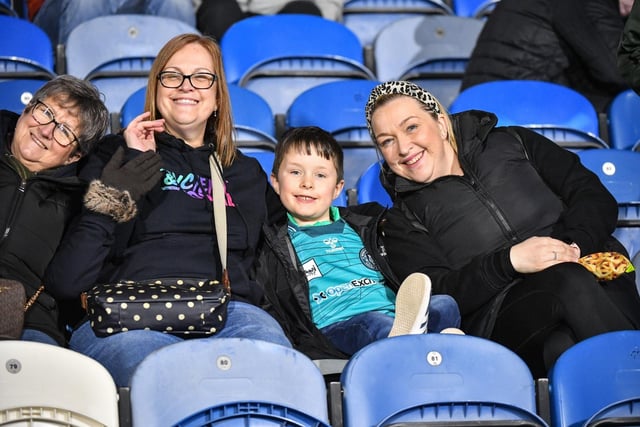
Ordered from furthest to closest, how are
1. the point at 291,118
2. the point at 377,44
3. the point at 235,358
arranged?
the point at 377,44, the point at 291,118, the point at 235,358

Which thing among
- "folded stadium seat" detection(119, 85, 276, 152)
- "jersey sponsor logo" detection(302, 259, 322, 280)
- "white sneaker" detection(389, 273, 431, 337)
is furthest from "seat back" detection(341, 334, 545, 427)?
"folded stadium seat" detection(119, 85, 276, 152)

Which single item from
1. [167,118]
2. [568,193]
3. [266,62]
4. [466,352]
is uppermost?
[266,62]

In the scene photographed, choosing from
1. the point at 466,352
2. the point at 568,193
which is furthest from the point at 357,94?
the point at 466,352

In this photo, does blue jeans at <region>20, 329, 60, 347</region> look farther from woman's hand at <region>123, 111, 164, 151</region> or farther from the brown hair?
the brown hair

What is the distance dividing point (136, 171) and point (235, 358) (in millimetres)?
671

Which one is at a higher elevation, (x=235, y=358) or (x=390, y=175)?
(x=390, y=175)

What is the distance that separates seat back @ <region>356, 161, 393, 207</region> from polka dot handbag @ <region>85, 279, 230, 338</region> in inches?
40.4

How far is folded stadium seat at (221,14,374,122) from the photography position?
4.20 meters

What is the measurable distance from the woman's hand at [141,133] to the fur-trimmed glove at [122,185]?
11 cm

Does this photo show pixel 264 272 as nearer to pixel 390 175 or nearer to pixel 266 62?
pixel 390 175

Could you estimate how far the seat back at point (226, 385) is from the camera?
2229 mm

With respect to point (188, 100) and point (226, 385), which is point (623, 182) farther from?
point (226, 385)

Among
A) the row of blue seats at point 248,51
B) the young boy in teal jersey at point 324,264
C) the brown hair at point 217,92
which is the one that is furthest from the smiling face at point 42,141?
the row of blue seats at point 248,51

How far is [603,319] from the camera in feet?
8.82
